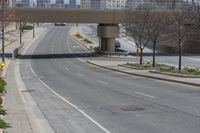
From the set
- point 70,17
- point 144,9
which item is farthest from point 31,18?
point 144,9

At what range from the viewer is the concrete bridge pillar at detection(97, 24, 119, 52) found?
272ft

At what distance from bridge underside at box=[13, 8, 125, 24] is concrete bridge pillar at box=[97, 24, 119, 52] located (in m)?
2.77

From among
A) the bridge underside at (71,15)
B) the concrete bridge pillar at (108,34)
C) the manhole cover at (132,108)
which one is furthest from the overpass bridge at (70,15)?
the manhole cover at (132,108)

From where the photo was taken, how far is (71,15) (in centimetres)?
7869

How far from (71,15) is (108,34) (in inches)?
295

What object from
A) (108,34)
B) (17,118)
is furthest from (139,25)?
(17,118)

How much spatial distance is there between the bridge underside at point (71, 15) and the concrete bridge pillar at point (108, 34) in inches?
109

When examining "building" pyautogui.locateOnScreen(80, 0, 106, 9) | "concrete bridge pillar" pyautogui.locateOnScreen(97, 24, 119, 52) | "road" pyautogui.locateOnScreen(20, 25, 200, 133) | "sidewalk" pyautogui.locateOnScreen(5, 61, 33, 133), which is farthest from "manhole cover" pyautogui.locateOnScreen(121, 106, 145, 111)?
"concrete bridge pillar" pyautogui.locateOnScreen(97, 24, 119, 52)

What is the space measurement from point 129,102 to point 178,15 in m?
24.2

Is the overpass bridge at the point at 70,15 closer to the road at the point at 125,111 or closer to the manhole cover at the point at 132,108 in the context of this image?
the road at the point at 125,111

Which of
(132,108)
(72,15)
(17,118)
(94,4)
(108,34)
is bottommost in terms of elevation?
(132,108)

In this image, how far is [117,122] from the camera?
52.9ft

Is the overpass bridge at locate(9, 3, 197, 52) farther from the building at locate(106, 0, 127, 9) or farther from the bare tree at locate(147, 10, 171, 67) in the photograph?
the bare tree at locate(147, 10, 171, 67)

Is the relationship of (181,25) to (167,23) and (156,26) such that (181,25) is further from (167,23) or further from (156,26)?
(167,23)
